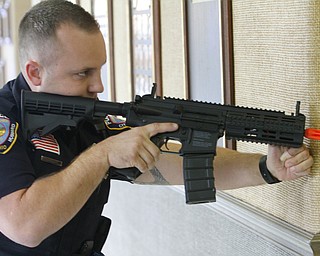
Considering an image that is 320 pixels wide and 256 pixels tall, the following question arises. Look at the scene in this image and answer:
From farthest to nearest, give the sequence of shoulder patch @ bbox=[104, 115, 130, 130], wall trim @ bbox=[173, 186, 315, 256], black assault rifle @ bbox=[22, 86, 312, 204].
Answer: shoulder patch @ bbox=[104, 115, 130, 130], wall trim @ bbox=[173, 186, 315, 256], black assault rifle @ bbox=[22, 86, 312, 204]

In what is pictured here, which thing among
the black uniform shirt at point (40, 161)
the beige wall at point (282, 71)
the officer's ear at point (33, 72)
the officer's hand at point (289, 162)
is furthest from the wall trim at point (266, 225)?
the officer's ear at point (33, 72)

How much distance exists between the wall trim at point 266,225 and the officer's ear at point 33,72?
60 cm

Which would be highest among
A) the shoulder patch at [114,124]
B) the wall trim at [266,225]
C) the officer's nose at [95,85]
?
the officer's nose at [95,85]

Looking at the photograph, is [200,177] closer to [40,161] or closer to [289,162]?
[289,162]

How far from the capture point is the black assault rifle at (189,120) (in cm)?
115

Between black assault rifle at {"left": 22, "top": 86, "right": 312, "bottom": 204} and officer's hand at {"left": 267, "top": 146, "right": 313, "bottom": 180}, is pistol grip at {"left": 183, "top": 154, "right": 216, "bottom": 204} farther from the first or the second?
officer's hand at {"left": 267, "top": 146, "right": 313, "bottom": 180}

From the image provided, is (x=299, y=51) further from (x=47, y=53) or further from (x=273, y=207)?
(x=47, y=53)

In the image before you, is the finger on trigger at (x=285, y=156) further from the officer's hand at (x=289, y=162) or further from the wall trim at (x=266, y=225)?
the wall trim at (x=266, y=225)

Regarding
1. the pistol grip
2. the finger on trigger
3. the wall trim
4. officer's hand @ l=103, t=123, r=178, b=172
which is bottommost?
the wall trim

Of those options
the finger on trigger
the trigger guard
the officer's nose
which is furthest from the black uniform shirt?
the finger on trigger

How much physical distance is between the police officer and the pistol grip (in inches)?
3.4

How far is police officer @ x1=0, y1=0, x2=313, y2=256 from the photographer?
3.82 feet

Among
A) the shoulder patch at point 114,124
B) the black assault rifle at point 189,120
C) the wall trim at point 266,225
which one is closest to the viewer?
the black assault rifle at point 189,120

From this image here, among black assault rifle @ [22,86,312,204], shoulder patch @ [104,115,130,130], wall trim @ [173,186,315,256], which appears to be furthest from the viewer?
shoulder patch @ [104,115,130,130]
